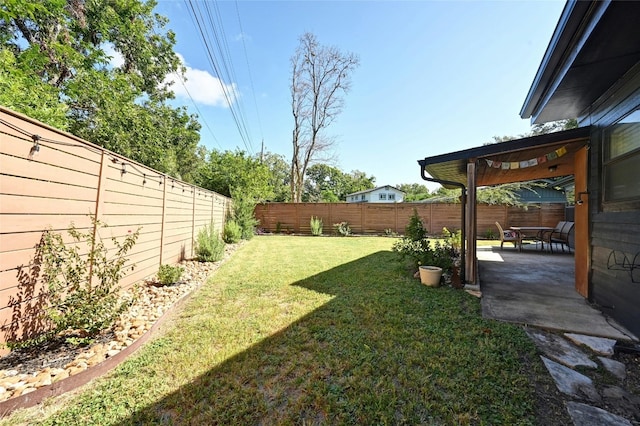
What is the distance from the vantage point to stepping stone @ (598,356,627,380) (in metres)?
1.95

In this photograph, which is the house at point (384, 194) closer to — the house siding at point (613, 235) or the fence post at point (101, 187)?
the house siding at point (613, 235)

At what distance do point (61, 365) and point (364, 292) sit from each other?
3366 mm

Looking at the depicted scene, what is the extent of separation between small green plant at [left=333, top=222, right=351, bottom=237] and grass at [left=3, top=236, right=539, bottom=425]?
29.8ft

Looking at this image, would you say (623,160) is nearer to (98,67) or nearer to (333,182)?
(98,67)

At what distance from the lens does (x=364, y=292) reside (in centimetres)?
396

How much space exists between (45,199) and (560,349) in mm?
4841

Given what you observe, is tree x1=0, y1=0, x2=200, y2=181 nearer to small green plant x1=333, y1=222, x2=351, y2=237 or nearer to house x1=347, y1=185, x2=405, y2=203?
small green plant x1=333, y1=222, x2=351, y2=237

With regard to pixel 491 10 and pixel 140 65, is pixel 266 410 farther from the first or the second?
pixel 140 65

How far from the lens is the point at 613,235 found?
2879mm

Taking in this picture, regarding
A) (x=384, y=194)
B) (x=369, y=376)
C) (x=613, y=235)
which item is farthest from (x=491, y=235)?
(x=384, y=194)

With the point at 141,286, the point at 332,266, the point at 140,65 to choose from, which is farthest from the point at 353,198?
the point at 141,286

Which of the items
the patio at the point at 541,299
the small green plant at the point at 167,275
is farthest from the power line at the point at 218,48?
the patio at the point at 541,299

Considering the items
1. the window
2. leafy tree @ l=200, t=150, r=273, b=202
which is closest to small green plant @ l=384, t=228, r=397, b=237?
leafy tree @ l=200, t=150, r=273, b=202

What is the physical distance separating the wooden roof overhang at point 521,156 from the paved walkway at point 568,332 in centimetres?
206
